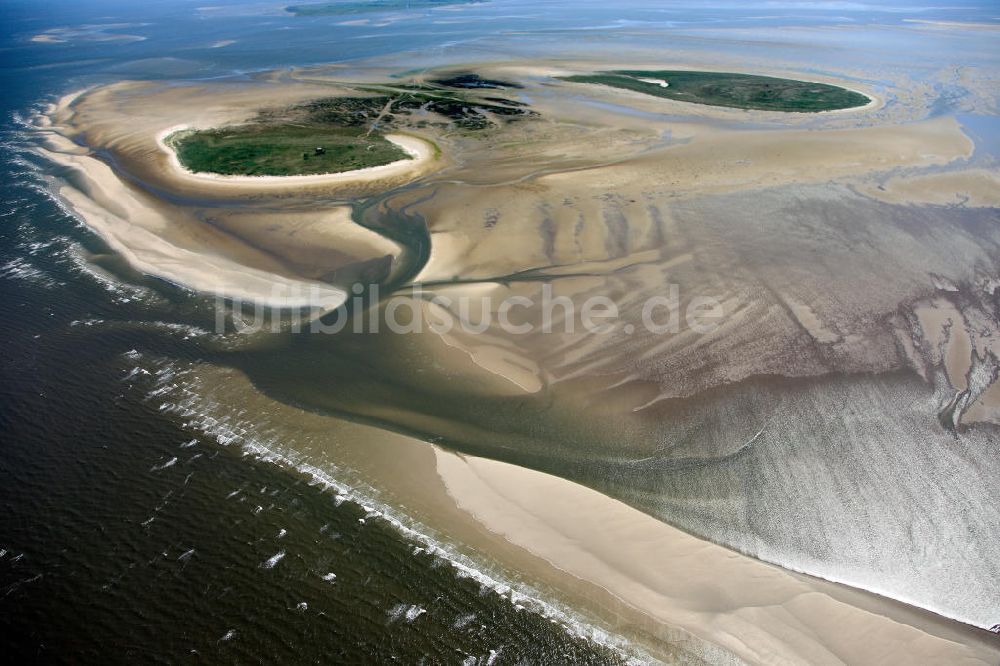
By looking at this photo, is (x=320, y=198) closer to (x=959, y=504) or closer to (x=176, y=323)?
(x=176, y=323)

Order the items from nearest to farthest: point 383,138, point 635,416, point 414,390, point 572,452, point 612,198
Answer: point 572,452 → point 635,416 → point 414,390 → point 612,198 → point 383,138

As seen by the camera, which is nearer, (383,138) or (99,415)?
(99,415)

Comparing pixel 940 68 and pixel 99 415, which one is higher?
pixel 940 68

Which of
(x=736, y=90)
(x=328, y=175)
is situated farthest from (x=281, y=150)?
(x=736, y=90)

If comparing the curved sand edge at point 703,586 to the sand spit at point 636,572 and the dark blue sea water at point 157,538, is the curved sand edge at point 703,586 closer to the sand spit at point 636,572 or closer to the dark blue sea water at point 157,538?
the sand spit at point 636,572

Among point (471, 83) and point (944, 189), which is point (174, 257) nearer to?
point (944, 189)

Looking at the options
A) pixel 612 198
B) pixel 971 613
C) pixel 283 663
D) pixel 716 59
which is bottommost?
pixel 283 663

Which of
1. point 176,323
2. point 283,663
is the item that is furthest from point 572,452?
point 176,323

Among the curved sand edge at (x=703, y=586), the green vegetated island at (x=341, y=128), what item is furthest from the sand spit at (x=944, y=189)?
the green vegetated island at (x=341, y=128)
